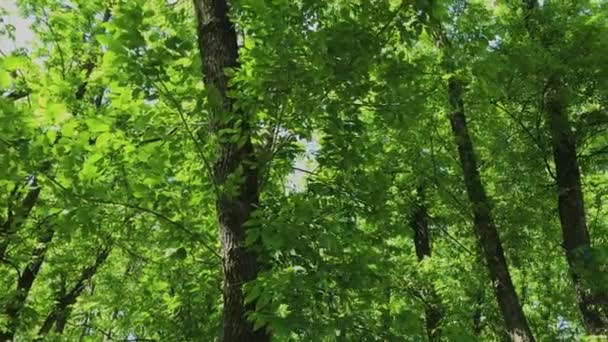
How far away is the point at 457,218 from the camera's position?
8977mm

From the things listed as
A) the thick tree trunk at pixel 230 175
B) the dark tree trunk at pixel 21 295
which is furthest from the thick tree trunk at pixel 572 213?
the dark tree trunk at pixel 21 295

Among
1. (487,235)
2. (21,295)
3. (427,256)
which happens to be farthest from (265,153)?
(427,256)

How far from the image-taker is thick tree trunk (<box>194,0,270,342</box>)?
3.47 m

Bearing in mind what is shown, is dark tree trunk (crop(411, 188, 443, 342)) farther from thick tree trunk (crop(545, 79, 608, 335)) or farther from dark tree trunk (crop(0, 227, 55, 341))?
dark tree trunk (crop(0, 227, 55, 341))

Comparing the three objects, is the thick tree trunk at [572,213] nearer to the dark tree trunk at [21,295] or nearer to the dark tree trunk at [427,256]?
the dark tree trunk at [427,256]

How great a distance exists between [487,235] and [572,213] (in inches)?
50.5

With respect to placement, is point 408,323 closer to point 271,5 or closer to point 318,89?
point 318,89

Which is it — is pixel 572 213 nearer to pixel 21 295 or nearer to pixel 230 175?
A: pixel 230 175

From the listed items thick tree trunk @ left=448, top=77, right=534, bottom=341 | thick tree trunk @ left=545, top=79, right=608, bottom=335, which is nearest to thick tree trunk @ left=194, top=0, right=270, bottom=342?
thick tree trunk @ left=545, top=79, right=608, bottom=335

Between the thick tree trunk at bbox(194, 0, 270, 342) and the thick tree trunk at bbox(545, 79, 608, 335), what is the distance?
464 cm

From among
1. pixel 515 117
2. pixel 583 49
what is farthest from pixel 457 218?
pixel 583 49

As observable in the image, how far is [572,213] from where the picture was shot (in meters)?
7.92

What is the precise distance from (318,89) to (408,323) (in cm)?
174

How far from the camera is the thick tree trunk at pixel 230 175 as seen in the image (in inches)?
137
